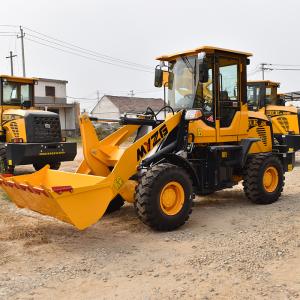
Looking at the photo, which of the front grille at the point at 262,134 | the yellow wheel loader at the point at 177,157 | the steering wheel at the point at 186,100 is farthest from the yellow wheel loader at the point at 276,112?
the steering wheel at the point at 186,100

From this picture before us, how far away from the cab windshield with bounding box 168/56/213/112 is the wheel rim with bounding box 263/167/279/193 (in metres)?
1.72

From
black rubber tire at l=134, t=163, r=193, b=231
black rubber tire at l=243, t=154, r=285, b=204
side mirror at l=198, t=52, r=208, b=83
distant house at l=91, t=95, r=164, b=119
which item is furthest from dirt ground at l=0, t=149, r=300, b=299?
distant house at l=91, t=95, r=164, b=119

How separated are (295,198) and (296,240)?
303cm

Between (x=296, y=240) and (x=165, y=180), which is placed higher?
(x=165, y=180)

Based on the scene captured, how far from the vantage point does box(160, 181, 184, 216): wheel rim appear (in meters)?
6.08

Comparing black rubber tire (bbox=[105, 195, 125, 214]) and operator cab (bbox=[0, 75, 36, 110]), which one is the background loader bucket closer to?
black rubber tire (bbox=[105, 195, 125, 214])

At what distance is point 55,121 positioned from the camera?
11.6 meters

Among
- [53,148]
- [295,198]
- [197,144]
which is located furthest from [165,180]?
[53,148]

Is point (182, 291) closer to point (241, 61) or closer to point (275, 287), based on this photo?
point (275, 287)

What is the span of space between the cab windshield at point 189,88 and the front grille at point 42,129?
4.75 metres

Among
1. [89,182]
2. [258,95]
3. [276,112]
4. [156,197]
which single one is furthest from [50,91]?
[156,197]

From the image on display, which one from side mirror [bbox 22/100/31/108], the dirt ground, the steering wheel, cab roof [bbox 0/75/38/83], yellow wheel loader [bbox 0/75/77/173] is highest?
cab roof [bbox 0/75/38/83]

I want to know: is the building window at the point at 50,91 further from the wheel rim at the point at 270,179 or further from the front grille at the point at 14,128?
the wheel rim at the point at 270,179

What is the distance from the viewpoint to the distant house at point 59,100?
136 feet
